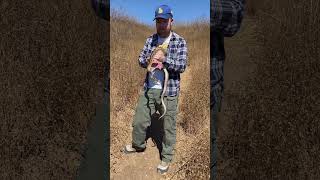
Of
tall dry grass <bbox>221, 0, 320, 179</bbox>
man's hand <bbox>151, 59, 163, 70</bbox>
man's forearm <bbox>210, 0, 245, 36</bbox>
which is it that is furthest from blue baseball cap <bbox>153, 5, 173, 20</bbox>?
tall dry grass <bbox>221, 0, 320, 179</bbox>

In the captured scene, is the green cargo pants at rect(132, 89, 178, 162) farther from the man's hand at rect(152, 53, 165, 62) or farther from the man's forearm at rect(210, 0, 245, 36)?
the man's forearm at rect(210, 0, 245, 36)

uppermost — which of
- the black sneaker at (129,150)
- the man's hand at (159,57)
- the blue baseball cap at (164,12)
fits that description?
the blue baseball cap at (164,12)

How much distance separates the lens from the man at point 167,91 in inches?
98.9

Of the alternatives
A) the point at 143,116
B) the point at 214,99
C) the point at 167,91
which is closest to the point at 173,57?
the point at 167,91

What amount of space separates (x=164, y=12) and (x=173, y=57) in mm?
278

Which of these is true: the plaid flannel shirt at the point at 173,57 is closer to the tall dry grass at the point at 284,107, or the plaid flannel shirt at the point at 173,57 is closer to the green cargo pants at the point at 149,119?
the green cargo pants at the point at 149,119

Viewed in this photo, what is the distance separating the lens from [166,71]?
2.56 meters

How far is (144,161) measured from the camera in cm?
274

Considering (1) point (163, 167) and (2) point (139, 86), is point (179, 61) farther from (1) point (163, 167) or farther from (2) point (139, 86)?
(1) point (163, 167)

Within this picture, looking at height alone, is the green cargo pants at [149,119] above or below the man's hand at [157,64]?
below

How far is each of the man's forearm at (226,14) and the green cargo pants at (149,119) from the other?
656 mm

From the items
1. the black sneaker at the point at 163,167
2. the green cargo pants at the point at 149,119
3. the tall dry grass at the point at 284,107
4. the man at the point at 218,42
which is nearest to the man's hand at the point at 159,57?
the green cargo pants at the point at 149,119

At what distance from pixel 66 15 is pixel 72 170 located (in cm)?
126

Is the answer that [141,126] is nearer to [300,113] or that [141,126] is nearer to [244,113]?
[244,113]
